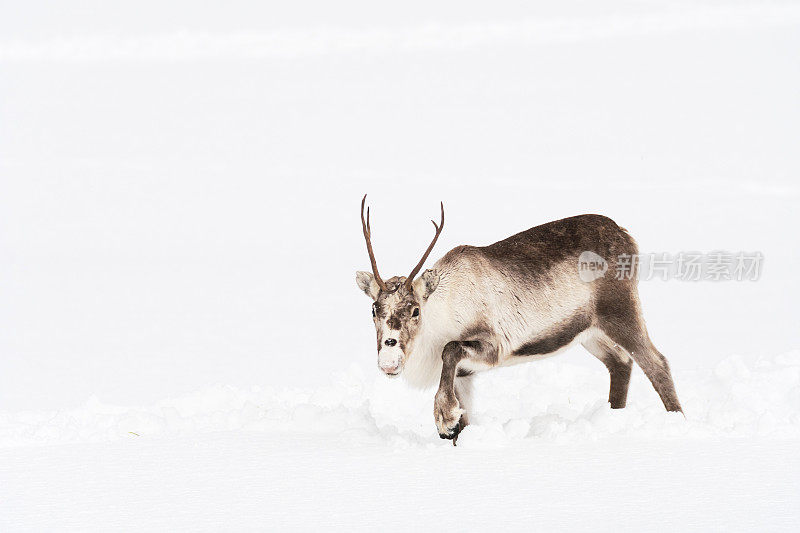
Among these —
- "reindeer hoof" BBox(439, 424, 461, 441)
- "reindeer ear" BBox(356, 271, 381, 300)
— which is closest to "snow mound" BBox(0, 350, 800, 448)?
"reindeer hoof" BBox(439, 424, 461, 441)

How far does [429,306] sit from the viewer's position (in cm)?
890

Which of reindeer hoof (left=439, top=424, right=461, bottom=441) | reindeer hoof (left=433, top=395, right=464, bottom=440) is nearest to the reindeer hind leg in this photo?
reindeer hoof (left=439, top=424, right=461, bottom=441)

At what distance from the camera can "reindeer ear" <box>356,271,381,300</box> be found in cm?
879

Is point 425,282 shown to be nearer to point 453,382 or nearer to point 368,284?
point 368,284

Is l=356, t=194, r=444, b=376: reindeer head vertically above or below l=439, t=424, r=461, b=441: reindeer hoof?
above

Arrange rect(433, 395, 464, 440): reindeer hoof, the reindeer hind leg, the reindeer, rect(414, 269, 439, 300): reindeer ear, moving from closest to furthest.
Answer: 1. rect(433, 395, 464, 440): reindeer hoof
2. the reindeer
3. rect(414, 269, 439, 300): reindeer ear
4. the reindeer hind leg

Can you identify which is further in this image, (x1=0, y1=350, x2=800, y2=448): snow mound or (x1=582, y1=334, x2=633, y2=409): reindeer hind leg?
(x1=582, y1=334, x2=633, y2=409): reindeer hind leg

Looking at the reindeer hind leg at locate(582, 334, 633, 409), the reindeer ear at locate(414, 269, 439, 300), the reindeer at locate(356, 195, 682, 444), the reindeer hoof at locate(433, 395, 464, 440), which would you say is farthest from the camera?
the reindeer hind leg at locate(582, 334, 633, 409)

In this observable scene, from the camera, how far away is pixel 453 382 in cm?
856

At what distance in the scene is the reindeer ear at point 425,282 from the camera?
8.77m

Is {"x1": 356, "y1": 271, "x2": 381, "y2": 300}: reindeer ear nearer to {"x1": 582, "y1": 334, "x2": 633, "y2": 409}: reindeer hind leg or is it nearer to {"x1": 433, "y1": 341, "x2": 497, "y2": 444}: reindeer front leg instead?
{"x1": 433, "y1": 341, "x2": 497, "y2": 444}: reindeer front leg

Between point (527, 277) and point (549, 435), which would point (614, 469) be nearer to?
point (549, 435)

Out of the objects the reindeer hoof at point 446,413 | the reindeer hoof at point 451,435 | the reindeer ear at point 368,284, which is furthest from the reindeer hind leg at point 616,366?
the reindeer ear at point 368,284

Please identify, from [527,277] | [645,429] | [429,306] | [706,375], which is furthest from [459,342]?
[706,375]
